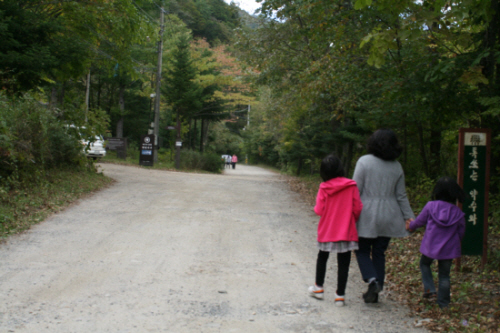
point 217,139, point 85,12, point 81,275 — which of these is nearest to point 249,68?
point 85,12

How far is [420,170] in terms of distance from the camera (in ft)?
43.6

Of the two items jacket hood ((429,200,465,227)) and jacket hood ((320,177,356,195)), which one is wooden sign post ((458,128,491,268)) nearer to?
jacket hood ((429,200,465,227))

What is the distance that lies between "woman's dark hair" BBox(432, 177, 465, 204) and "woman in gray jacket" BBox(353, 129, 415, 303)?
1.19 ft

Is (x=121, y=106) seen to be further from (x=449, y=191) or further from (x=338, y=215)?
(x=449, y=191)

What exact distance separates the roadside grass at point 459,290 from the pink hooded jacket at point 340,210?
110cm

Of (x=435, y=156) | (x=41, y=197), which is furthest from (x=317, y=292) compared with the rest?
(x=435, y=156)

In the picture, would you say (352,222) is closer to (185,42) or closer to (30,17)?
(30,17)

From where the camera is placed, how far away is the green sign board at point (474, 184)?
555 centimetres

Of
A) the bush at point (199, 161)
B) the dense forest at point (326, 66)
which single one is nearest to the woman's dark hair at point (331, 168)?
the dense forest at point (326, 66)

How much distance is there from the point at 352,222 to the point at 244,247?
291 centimetres

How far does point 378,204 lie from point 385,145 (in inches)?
24.5

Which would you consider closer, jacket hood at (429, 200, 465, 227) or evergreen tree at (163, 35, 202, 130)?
jacket hood at (429, 200, 465, 227)

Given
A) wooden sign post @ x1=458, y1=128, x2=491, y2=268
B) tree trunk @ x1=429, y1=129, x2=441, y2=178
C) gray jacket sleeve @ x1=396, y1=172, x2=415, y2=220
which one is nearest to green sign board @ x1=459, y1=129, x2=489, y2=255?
wooden sign post @ x1=458, y1=128, x2=491, y2=268

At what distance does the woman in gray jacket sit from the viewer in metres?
4.75
